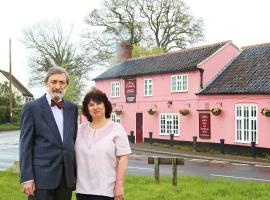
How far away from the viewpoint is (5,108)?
4966cm

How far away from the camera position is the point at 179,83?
2767 centimetres

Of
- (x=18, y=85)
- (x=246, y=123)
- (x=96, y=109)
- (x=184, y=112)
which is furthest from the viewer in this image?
(x=18, y=85)

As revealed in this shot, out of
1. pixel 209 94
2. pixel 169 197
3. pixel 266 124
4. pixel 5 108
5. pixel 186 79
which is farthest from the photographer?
pixel 5 108

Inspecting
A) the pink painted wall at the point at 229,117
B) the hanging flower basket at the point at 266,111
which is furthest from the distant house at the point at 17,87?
the hanging flower basket at the point at 266,111

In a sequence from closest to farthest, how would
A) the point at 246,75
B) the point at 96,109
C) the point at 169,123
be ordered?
the point at 96,109 → the point at 246,75 → the point at 169,123

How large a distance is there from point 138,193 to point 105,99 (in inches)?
192

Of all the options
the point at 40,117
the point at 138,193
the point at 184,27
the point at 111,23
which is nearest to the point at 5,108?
the point at 111,23

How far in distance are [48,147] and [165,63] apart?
25793mm

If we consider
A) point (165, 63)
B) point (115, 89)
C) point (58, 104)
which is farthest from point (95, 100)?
point (115, 89)

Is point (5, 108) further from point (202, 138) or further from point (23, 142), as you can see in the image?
point (23, 142)

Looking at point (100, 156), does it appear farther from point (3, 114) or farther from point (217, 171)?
point (3, 114)

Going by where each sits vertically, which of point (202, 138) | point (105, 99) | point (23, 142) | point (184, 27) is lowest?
point (202, 138)

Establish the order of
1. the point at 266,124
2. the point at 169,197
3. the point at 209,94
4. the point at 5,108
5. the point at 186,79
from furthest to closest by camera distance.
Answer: the point at 5,108
the point at 186,79
the point at 209,94
the point at 266,124
the point at 169,197

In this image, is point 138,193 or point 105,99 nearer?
point 105,99
